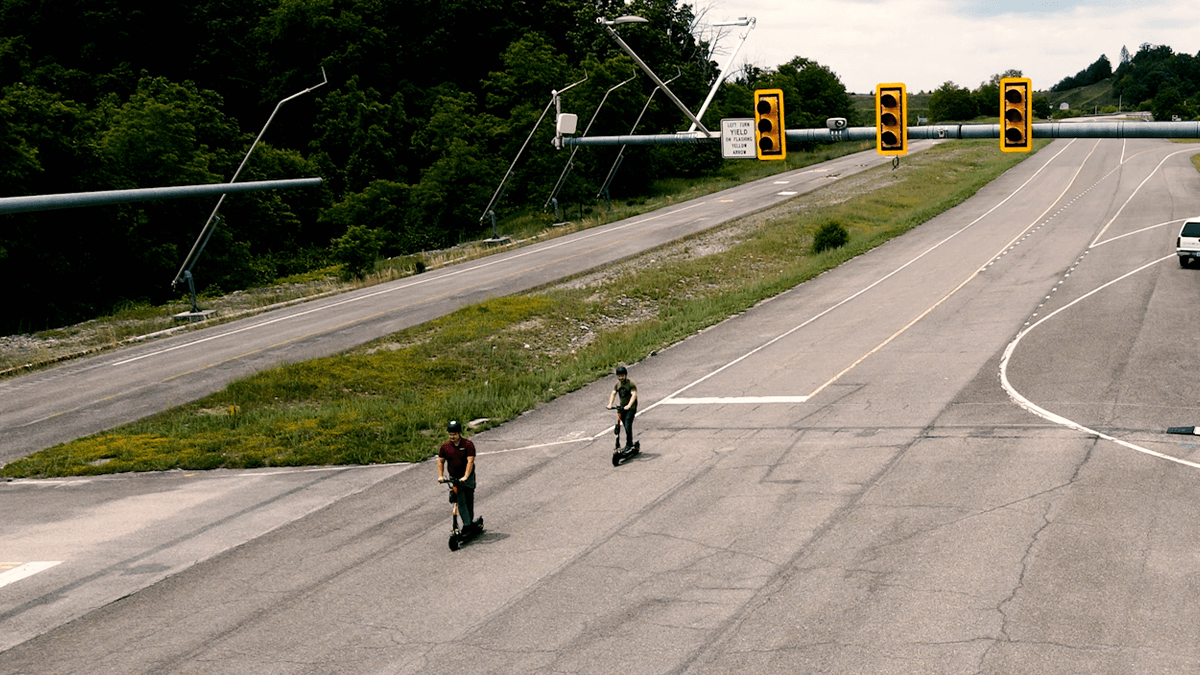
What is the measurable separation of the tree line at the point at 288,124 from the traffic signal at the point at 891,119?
112 feet

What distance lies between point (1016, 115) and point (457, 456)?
12.9 m

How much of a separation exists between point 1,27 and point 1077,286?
78.0 meters

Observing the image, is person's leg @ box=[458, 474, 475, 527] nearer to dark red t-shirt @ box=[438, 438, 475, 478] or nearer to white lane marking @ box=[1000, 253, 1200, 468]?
dark red t-shirt @ box=[438, 438, 475, 478]

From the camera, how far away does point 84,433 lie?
1011 inches

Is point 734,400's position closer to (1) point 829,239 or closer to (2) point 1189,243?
(2) point 1189,243

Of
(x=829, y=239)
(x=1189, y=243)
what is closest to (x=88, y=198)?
(x=1189, y=243)

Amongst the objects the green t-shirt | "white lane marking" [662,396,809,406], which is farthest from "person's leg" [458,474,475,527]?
"white lane marking" [662,396,809,406]

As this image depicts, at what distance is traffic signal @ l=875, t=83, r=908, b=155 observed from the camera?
20328 mm

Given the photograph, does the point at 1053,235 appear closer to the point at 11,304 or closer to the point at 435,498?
the point at 435,498

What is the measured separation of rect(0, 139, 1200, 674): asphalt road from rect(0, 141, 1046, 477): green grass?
136 centimetres

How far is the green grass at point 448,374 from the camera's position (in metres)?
22.6

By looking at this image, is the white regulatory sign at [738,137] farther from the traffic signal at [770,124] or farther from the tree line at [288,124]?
the tree line at [288,124]

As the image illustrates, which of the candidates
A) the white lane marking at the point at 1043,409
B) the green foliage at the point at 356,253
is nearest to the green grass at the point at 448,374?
the white lane marking at the point at 1043,409

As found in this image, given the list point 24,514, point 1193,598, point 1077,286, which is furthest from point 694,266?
point 1193,598
